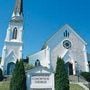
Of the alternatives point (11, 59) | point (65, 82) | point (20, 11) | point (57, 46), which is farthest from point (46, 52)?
point (65, 82)

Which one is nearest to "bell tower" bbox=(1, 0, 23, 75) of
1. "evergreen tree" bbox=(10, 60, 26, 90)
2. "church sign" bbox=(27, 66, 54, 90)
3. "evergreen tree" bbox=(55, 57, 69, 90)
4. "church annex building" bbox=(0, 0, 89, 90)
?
"church annex building" bbox=(0, 0, 89, 90)

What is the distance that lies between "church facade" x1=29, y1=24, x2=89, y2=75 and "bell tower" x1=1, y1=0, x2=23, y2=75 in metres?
3.42

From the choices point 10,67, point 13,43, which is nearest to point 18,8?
point 13,43

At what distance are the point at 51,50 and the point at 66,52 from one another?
320 centimetres

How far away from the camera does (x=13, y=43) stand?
152 ft

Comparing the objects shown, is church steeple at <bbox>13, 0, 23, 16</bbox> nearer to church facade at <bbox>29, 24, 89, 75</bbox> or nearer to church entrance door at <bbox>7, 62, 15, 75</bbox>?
church facade at <bbox>29, 24, 89, 75</bbox>

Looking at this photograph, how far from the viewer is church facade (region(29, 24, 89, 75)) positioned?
1796 inches

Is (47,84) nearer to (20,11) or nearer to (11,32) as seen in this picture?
(11,32)

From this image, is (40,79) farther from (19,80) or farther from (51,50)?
(51,50)

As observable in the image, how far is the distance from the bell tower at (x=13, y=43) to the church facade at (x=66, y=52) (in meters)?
3.42

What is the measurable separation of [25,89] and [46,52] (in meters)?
27.2

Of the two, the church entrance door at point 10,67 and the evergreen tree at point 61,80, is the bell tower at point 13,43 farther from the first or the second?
the evergreen tree at point 61,80

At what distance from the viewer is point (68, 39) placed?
48156mm

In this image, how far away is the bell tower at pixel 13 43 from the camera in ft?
145
